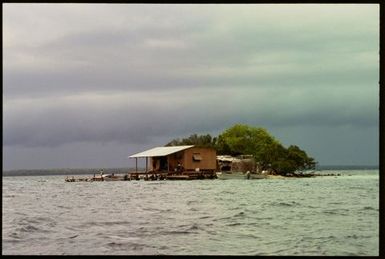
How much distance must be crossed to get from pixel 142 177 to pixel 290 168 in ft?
10.2

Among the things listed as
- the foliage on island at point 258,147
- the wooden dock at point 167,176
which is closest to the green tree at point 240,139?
the foliage on island at point 258,147

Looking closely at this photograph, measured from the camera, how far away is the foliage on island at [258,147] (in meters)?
6.71

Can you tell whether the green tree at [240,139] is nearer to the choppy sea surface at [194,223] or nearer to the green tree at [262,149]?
the green tree at [262,149]

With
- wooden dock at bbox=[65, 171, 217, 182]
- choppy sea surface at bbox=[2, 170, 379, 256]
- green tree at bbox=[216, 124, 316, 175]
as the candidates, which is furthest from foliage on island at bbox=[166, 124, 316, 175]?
wooden dock at bbox=[65, 171, 217, 182]

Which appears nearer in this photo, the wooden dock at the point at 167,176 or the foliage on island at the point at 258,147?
the foliage on island at the point at 258,147

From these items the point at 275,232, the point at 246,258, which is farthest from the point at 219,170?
the point at 246,258

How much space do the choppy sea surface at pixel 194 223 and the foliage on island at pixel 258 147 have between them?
1.51 feet

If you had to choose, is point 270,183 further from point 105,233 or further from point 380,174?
point 380,174

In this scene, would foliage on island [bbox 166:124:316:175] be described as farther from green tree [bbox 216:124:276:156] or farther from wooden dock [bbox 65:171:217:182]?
wooden dock [bbox 65:171:217:182]

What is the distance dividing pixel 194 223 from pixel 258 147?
2752mm

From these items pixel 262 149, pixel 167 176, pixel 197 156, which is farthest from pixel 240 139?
pixel 167 176

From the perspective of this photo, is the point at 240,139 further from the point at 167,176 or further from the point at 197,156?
the point at 167,176

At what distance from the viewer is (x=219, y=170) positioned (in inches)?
414

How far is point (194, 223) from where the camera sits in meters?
6.07
